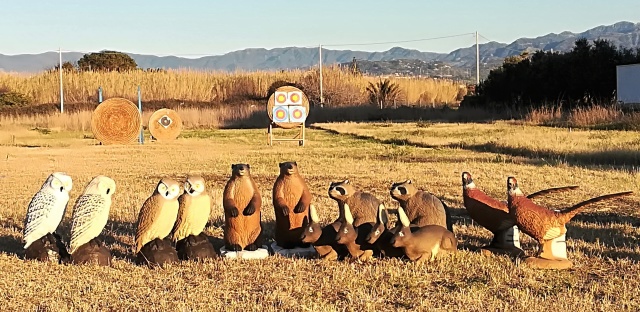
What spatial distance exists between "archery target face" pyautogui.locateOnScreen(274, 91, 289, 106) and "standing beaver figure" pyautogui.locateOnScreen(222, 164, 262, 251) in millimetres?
18079

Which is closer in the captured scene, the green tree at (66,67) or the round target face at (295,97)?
the round target face at (295,97)

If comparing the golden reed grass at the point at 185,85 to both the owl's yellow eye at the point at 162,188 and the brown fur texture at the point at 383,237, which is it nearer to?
the owl's yellow eye at the point at 162,188

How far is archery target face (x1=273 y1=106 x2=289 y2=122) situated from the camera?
24531 mm

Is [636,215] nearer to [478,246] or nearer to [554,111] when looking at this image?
[478,246]

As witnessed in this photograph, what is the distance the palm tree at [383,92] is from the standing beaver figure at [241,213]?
36713 millimetres

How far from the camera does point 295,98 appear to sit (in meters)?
25.0

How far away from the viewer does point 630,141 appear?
Result: 1809 centimetres

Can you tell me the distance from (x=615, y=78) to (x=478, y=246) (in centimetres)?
2632

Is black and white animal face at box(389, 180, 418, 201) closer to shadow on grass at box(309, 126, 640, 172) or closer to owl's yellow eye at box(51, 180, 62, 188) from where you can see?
owl's yellow eye at box(51, 180, 62, 188)

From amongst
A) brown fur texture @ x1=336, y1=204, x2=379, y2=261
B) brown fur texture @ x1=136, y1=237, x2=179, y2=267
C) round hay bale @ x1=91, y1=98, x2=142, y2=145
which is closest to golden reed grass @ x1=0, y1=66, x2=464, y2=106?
round hay bale @ x1=91, y1=98, x2=142, y2=145

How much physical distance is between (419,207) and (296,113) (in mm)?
18352

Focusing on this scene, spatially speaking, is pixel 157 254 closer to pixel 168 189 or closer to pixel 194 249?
pixel 194 249

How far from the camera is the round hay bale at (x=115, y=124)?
24.3 metres

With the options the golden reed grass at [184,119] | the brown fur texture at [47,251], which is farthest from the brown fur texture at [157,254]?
the golden reed grass at [184,119]
